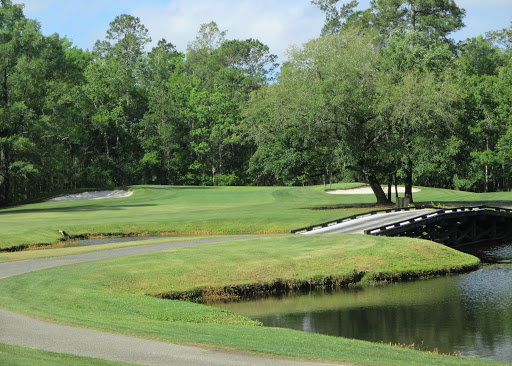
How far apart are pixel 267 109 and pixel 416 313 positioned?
3184cm

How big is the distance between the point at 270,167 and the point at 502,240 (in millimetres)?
18429

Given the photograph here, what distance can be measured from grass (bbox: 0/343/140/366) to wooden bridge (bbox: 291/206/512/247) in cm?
Answer: 2562

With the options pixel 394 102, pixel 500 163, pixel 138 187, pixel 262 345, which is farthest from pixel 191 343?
pixel 500 163

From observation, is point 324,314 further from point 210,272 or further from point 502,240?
point 502,240

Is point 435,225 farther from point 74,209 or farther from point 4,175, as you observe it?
point 4,175

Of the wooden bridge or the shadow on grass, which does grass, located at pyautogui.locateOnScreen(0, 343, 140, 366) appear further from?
the shadow on grass

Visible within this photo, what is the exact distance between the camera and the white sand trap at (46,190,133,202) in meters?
71.5

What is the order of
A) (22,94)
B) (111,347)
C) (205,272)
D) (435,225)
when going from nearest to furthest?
(111,347) → (205,272) → (435,225) → (22,94)

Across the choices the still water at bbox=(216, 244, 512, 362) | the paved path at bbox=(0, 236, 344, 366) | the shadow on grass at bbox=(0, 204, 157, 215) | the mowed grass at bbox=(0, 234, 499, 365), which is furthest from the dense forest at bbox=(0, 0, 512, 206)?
the paved path at bbox=(0, 236, 344, 366)

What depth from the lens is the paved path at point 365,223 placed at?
3738 centimetres

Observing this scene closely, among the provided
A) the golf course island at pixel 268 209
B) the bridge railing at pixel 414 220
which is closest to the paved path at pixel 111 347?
the golf course island at pixel 268 209

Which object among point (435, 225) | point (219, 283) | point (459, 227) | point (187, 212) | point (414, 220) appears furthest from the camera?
point (187, 212)

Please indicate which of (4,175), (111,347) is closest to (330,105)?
(4,175)

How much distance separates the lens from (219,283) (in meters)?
25.5
